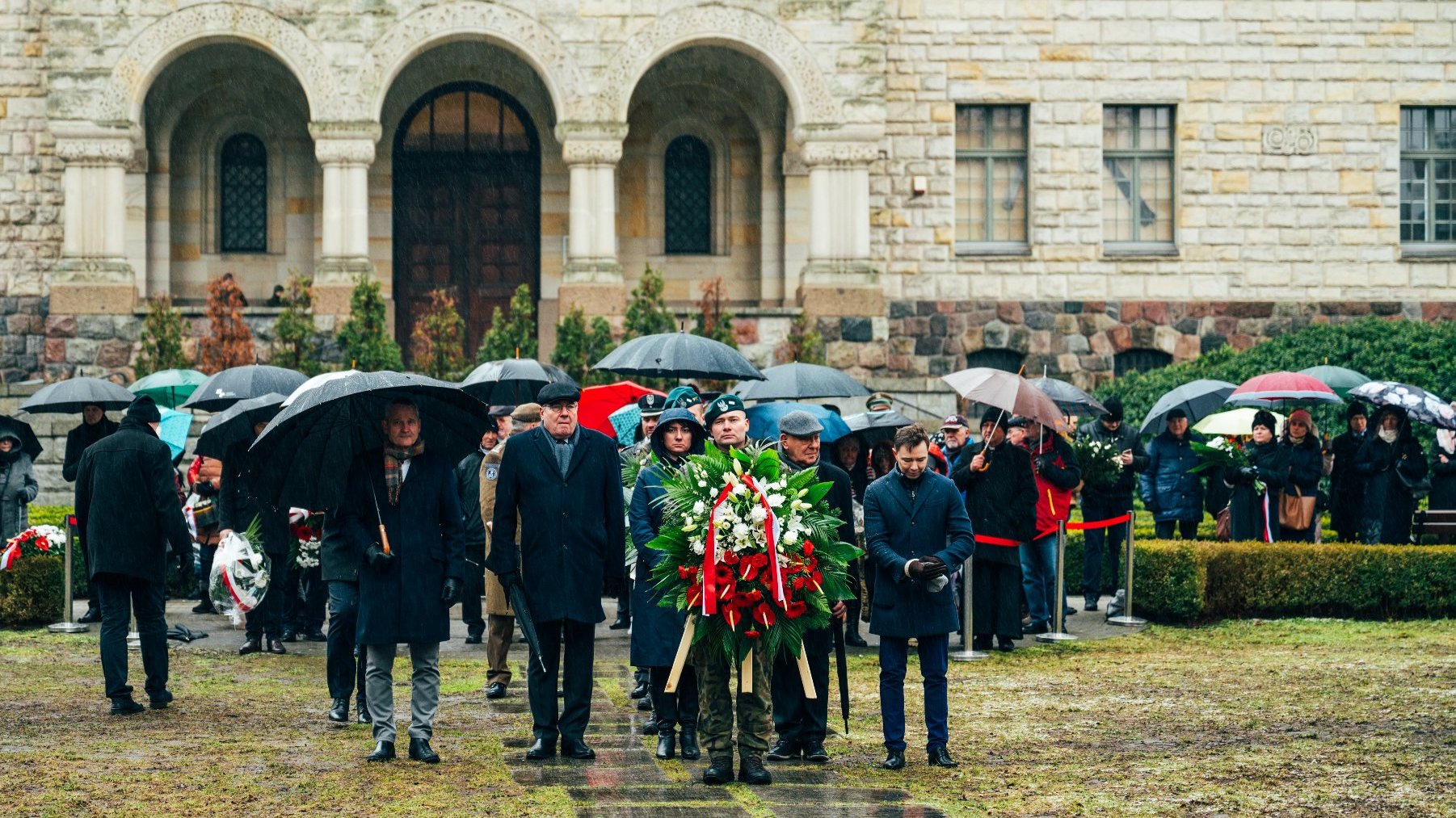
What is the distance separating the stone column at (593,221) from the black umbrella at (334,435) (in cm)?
1520

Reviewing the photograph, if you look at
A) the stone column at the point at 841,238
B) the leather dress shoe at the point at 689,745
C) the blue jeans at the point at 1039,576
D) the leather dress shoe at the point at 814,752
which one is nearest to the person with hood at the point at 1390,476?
the blue jeans at the point at 1039,576

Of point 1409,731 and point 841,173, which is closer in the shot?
point 1409,731

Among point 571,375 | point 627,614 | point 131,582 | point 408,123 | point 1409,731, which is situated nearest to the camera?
point 1409,731

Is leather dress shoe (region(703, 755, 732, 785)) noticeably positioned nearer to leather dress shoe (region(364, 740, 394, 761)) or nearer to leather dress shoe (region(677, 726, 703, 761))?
leather dress shoe (region(677, 726, 703, 761))

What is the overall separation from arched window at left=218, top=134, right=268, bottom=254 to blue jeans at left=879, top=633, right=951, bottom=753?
1984cm

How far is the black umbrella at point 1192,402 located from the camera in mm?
18047

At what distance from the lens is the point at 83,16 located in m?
25.0

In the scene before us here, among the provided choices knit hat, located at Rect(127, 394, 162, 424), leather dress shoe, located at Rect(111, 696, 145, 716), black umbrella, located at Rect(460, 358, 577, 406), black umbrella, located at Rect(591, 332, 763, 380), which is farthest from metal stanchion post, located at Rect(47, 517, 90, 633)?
black umbrella, located at Rect(591, 332, 763, 380)

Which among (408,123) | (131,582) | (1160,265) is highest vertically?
(408,123)

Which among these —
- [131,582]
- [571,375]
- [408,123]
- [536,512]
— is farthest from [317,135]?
[536,512]

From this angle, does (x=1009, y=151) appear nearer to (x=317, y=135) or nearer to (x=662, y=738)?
(x=317, y=135)

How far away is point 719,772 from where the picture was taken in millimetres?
9430

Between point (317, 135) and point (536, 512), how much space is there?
1620 cm

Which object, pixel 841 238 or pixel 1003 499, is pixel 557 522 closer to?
pixel 1003 499
